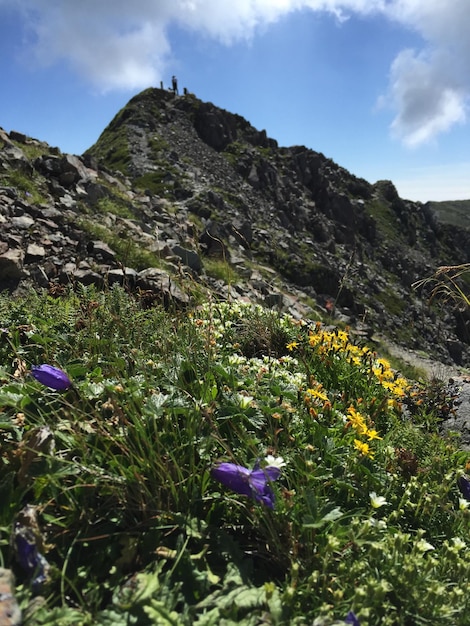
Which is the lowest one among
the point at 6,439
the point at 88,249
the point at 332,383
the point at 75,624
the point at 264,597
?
the point at 264,597

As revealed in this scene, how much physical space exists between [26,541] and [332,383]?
3.44 m

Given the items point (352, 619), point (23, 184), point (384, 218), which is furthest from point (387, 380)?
point (384, 218)

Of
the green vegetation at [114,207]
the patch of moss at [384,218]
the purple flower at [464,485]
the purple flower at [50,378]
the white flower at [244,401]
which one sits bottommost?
the purple flower at [464,485]

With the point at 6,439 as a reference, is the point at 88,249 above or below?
above

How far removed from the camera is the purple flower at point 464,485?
3.20 m

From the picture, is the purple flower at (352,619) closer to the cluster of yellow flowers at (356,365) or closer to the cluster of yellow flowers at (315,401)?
the cluster of yellow flowers at (356,365)

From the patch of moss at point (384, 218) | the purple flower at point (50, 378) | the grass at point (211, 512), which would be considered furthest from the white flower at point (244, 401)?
the patch of moss at point (384, 218)

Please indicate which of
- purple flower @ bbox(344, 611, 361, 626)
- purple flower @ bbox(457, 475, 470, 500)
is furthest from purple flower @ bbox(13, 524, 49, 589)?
purple flower @ bbox(457, 475, 470, 500)

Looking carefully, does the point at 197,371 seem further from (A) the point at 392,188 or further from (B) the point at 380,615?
(A) the point at 392,188

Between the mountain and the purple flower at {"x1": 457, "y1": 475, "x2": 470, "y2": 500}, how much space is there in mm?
1363

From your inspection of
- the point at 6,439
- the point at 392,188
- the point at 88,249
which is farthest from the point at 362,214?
the point at 6,439

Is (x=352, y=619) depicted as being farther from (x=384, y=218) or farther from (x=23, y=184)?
(x=384, y=218)

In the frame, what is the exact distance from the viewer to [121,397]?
2.96 meters

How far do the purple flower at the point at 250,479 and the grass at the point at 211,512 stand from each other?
0.07 meters
